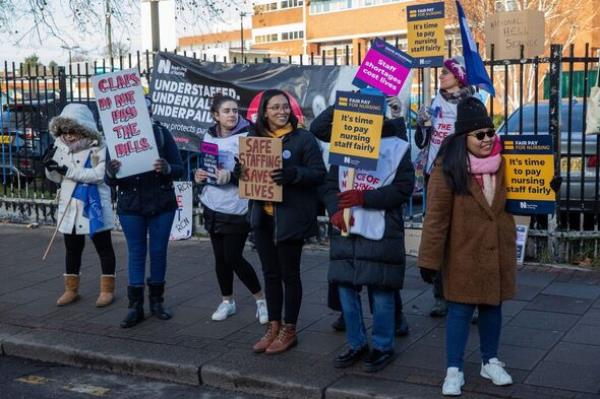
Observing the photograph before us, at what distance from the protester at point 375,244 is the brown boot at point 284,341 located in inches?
21.0

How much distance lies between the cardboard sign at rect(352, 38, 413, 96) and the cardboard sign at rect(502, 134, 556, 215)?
3.27 ft

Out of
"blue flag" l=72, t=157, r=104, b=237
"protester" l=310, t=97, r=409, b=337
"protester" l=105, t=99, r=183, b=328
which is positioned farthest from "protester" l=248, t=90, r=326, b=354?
"blue flag" l=72, t=157, r=104, b=237

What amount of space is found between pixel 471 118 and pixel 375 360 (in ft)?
5.71

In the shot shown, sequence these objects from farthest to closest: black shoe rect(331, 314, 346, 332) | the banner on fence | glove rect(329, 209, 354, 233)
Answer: the banner on fence < black shoe rect(331, 314, 346, 332) < glove rect(329, 209, 354, 233)

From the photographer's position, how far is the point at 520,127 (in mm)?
8398

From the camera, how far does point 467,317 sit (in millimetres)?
4953

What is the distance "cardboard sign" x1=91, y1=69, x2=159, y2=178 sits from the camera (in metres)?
6.56

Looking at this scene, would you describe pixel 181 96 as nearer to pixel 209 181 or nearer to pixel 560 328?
pixel 209 181

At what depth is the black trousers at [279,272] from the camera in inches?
228

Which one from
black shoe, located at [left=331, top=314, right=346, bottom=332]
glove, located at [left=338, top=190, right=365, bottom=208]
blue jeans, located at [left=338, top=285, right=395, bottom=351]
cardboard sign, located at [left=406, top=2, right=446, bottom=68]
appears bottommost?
black shoe, located at [left=331, top=314, right=346, bottom=332]

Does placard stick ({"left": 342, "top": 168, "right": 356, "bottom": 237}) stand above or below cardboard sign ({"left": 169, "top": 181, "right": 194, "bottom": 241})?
above

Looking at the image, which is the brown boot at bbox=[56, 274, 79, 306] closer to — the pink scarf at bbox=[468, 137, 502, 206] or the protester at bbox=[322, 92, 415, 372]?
the protester at bbox=[322, 92, 415, 372]

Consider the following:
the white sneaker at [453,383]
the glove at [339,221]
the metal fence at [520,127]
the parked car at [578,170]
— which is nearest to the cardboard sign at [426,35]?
the metal fence at [520,127]

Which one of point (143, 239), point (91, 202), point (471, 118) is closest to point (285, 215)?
point (471, 118)
